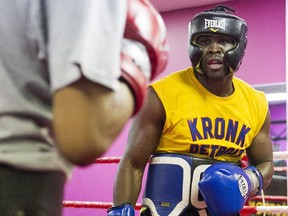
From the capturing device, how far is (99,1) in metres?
0.54

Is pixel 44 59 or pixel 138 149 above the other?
pixel 44 59

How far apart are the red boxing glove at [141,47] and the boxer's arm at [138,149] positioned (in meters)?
1.09

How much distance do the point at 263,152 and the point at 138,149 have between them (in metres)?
0.49

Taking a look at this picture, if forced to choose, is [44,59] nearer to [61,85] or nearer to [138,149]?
[61,85]

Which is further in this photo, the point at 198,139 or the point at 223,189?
the point at 198,139

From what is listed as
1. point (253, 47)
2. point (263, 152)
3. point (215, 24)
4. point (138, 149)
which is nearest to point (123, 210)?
point (138, 149)

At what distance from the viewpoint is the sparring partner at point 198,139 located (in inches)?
67.2

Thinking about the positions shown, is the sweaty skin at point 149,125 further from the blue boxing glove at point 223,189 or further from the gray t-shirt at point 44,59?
the gray t-shirt at point 44,59

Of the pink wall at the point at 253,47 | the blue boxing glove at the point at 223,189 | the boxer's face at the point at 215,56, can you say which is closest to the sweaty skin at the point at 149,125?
the boxer's face at the point at 215,56

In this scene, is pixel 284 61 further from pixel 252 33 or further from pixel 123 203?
pixel 123 203

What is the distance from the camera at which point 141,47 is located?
62 cm

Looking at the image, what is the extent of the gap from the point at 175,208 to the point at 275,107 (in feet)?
10.4

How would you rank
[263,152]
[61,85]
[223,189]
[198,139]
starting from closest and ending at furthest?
[61,85] < [223,189] < [198,139] < [263,152]

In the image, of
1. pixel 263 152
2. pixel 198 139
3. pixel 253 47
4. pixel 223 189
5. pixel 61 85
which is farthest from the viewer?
pixel 253 47
